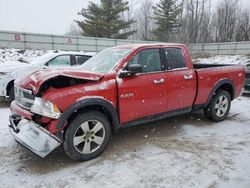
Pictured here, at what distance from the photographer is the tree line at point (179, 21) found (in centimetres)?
3247

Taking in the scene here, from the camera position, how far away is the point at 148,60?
4523 mm

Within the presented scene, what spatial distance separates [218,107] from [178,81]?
1.61m

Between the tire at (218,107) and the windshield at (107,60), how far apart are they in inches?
97.8

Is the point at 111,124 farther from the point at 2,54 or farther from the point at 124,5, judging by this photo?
the point at 124,5

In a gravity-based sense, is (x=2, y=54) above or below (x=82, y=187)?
above

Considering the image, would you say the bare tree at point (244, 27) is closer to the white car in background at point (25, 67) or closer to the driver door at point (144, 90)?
the white car in background at point (25, 67)

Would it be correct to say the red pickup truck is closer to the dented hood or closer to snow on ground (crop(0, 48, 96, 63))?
the dented hood

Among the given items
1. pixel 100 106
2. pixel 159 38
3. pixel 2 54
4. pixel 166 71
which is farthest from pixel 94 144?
pixel 159 38

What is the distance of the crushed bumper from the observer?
11.0 feet

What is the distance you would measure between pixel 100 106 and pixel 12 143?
75.1 inches

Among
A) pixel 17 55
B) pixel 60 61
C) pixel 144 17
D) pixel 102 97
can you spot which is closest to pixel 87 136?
pixel 102 97

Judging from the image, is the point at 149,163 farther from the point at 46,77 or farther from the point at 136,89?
the point at 46,77

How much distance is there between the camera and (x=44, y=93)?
136 inches

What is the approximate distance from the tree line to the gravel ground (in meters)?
28.7
